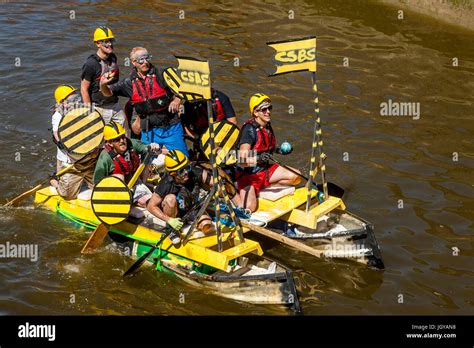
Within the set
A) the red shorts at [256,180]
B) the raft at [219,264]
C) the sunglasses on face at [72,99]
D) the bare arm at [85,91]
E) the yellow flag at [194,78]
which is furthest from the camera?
the bare arm at [85,91]

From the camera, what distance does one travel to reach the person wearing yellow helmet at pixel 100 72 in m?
13.8

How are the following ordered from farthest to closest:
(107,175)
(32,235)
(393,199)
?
(393,199), (32,235), (107,175)

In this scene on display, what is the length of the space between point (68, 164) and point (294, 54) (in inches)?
191

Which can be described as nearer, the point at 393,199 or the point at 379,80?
the point at 393,199

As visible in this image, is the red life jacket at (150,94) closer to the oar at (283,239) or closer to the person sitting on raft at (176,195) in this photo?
the person sitting on raft at (176,195)

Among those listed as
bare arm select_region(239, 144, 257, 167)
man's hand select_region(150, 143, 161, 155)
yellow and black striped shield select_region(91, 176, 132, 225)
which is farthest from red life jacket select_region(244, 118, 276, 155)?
yellow and black striped shield select_region(91, 176, 132, 225)

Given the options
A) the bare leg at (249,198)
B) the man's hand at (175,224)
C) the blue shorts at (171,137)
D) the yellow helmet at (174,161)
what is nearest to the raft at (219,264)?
the man's hand at (175,224)

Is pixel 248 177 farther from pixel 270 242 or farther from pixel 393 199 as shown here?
pixel 393 199

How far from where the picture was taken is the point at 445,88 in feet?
62.2

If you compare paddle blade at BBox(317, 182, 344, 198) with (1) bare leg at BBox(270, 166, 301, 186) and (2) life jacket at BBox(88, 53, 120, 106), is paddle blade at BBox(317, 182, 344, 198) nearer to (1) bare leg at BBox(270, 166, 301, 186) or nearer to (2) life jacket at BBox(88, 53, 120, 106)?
(1) bare leg at BBox(270, 166, 301, 186)

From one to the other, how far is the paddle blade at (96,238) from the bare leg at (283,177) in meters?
2.98

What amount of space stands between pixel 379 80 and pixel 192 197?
9.14 meters

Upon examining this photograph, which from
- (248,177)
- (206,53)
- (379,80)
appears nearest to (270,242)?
(248,177)

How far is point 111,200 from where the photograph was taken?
458 inches
